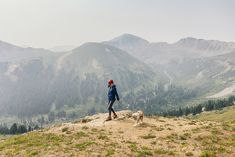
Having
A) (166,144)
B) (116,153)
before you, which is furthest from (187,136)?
(116,153)

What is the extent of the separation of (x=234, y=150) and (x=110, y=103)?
1802cm

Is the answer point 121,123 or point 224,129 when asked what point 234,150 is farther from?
point 121,123

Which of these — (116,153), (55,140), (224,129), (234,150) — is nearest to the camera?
(116,153)

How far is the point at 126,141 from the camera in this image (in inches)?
1421

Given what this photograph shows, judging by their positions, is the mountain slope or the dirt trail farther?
the dirt trail

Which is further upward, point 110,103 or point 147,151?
point 110,103

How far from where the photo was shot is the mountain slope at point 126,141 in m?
32.7

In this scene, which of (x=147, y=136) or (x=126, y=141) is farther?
(x=147, y=136)

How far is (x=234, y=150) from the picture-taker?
113 feet

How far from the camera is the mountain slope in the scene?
32656 millimetres

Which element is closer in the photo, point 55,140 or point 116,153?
point 116,153

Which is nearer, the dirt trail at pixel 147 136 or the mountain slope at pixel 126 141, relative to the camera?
the mountain slope at pixel 126 141

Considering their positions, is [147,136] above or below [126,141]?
above

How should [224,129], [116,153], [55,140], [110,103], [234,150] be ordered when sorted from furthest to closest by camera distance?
1. [110,103]
2. [224,129]
3. [55,140]
4. [234,150]
5. [116,153]
